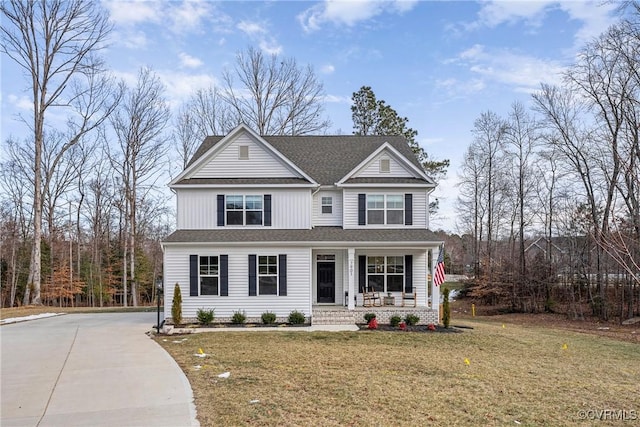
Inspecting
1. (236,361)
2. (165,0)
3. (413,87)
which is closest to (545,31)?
(413,87)

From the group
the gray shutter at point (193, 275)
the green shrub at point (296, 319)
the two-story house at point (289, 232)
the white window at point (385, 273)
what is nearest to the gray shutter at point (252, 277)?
the two-story house at point (289, 232)

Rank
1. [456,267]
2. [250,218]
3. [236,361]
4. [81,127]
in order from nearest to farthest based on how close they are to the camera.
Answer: [236,361] < [250,218] < [81,127] < [456,267]

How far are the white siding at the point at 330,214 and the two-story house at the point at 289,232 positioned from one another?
4 cm

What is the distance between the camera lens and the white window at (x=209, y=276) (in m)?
17.1

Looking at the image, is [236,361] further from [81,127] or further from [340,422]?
[81,127]

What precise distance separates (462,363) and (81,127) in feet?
92.5

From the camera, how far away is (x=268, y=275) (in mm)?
17266

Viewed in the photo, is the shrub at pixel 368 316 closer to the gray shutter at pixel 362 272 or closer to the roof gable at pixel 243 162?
the gray shutter at pixel 362 272

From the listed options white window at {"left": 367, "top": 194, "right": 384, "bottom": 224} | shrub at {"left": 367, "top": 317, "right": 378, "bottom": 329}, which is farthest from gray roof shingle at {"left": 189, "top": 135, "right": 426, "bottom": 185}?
shrub at {"left": 367, "top": 317, "right": 378, "bottom": 329}

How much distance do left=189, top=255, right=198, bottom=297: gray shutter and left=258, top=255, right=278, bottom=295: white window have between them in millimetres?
2288

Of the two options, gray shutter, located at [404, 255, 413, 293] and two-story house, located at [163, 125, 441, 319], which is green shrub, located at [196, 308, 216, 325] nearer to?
two-story house, located at [163, 125, 441, 319]

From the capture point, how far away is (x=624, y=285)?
2238cm

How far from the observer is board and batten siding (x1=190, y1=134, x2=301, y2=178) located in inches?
725

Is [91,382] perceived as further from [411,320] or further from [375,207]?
[375,207]
